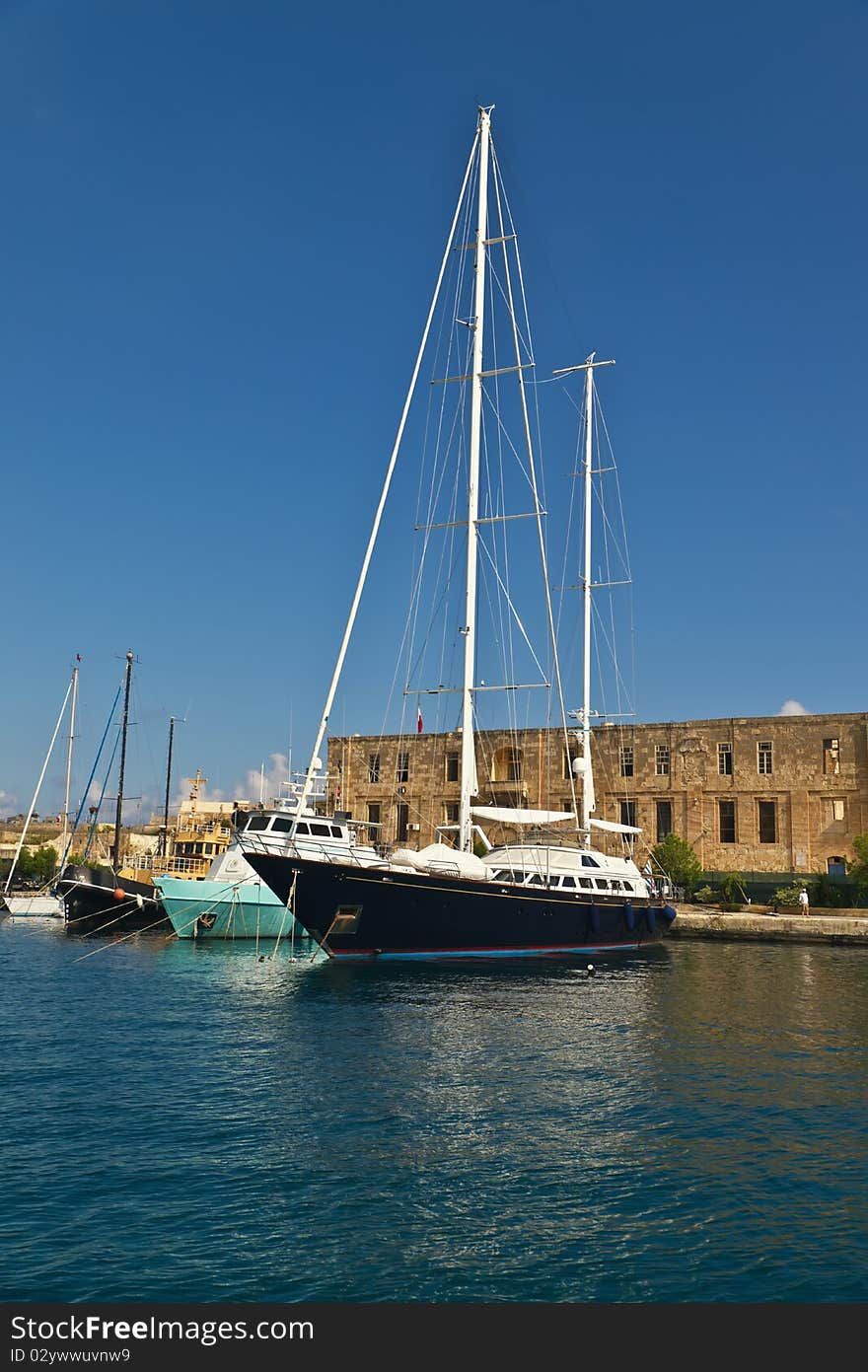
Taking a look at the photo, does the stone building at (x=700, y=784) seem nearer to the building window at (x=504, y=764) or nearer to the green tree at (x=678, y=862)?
the building window at (x=504, y=764)

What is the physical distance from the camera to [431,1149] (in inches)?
539

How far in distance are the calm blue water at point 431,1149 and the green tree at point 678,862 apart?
3031 cm

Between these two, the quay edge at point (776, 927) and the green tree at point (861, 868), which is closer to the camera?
the quay edge at point (776, 927)

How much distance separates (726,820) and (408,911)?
32280 mm

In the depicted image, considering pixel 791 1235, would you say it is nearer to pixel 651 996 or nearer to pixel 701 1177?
pixel 701 1177

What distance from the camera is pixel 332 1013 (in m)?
23.8

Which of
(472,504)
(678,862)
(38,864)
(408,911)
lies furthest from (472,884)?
(38,864)

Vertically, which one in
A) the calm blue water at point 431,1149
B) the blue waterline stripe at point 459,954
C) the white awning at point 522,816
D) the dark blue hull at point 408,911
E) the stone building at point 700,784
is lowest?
the calm blue water at point 431,1149

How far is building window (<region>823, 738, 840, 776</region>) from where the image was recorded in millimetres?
57469

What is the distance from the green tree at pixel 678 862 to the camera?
2233 inches

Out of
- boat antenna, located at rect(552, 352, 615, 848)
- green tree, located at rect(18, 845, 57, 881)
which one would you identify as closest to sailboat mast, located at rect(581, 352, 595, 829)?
boat antenna, located at rect(552, 352, 615, 848)

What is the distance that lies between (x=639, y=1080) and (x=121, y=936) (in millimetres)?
34564

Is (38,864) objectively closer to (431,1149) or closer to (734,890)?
(734,890)

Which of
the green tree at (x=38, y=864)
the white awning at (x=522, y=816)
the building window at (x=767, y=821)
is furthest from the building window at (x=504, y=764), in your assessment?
the green tree at (x=38, y=864)
